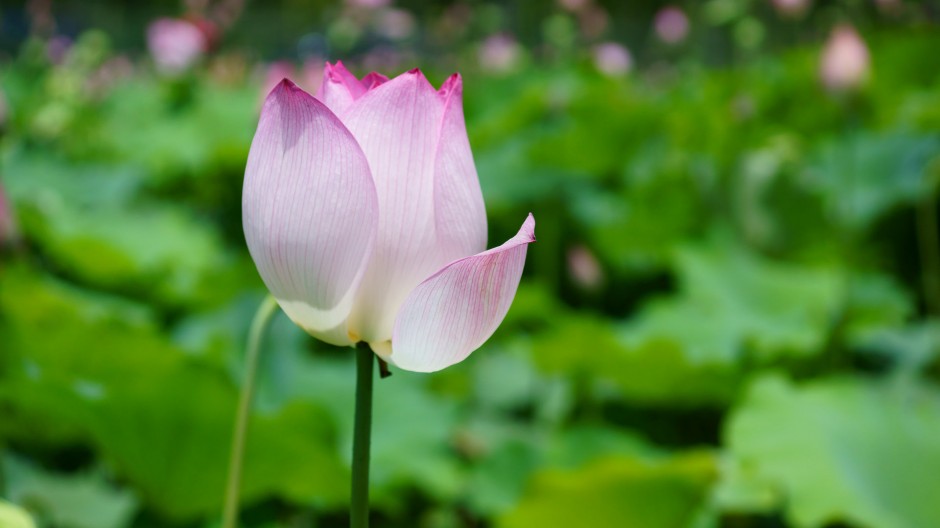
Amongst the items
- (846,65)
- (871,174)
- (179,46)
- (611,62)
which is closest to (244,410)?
(846,65)

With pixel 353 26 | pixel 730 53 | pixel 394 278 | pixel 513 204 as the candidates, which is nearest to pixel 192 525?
pixel 394 278

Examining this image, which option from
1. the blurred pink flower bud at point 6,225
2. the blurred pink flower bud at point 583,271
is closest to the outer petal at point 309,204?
the blurred pink flower bud at point 6,225

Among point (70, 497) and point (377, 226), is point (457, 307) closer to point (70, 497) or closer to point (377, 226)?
point (377, 226)

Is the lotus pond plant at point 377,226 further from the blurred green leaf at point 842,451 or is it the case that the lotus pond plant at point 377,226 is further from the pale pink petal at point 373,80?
the blurred green leaf at point 842,451

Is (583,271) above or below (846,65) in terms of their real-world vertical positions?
below

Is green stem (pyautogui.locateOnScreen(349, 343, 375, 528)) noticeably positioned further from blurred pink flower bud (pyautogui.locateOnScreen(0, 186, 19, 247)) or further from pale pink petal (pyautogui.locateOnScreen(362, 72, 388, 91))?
blurred pink flower bud (pyautogui.locateOnScreen(0, 186, 19, 247))

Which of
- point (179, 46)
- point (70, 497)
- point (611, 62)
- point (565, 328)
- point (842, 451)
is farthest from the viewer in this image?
point (611, 62)

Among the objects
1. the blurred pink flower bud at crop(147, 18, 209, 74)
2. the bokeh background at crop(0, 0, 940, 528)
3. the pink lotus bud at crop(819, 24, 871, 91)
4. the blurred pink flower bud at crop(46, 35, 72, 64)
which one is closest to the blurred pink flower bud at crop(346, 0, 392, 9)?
the bokeh background at crop(0, 0, 940, 528)

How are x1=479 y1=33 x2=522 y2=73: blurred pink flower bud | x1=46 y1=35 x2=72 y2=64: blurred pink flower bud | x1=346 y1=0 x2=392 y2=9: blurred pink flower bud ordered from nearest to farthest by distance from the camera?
x1=346 y1=0 x2=392 y2=9: blurred pink flower bud < x1=479 y1=33 x2=522 y2=73: blurred pink flower bud < x1=46 y1=35 x2=72 y2=64: blurred pink flower bud
